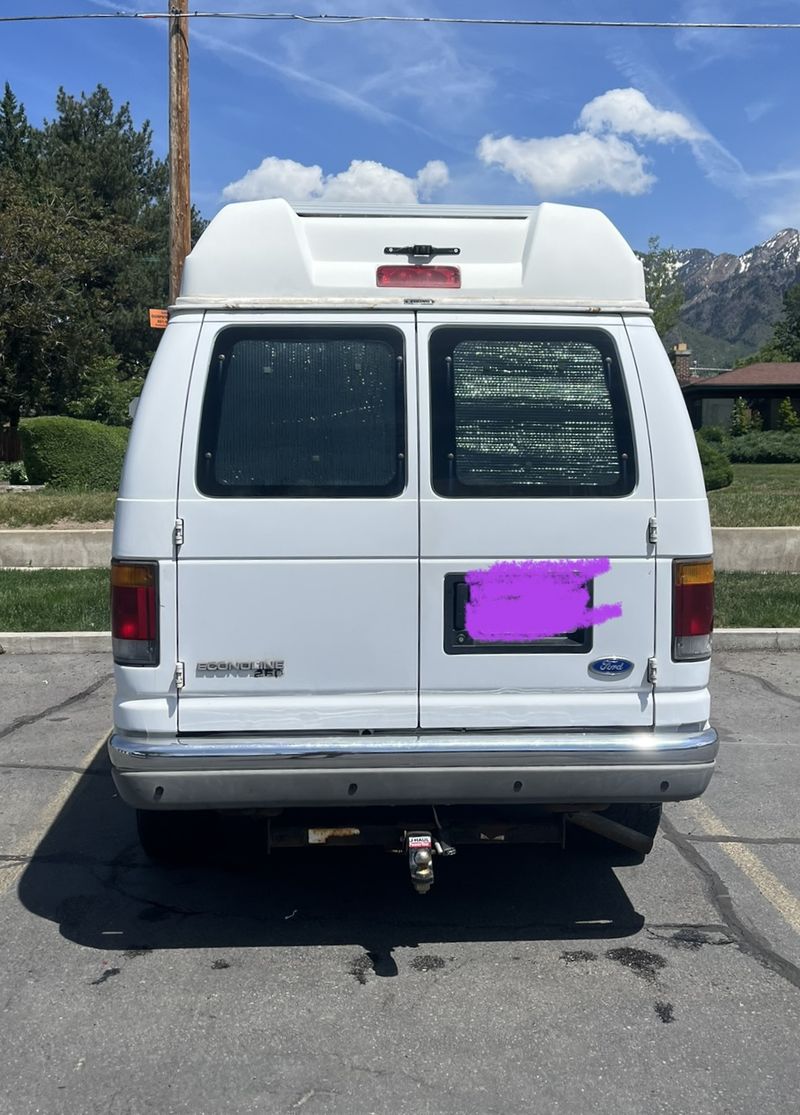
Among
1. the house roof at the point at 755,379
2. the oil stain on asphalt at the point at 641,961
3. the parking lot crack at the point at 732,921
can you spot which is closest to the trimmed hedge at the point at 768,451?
the house roof at the point at 755,379

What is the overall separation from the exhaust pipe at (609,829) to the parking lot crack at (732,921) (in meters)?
0.43

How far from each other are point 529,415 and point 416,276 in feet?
2.16

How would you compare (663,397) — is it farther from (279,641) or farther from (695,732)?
(279,641)

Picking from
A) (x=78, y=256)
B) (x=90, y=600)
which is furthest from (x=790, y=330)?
(x=90, y=600)

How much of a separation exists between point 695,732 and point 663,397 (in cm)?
118

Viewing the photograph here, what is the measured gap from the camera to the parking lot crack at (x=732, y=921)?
3855mm

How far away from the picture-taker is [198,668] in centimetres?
367

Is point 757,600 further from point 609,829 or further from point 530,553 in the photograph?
point 530,553

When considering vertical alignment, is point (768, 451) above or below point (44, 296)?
below

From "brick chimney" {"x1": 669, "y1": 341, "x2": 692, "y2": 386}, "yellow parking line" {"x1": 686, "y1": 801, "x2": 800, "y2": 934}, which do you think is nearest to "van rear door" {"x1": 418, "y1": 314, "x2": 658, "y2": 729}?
"yellow parking line" {"x1": 686, "y1": 801, "x2": 800, "y2": 934}

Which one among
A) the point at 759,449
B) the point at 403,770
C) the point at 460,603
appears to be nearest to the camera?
the point at 403,770

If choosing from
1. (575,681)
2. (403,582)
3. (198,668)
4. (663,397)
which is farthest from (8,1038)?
(663,397)

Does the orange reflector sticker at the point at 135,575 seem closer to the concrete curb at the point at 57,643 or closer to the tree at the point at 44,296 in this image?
the concrete curb at the point at 57,643

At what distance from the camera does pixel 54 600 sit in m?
10.6
